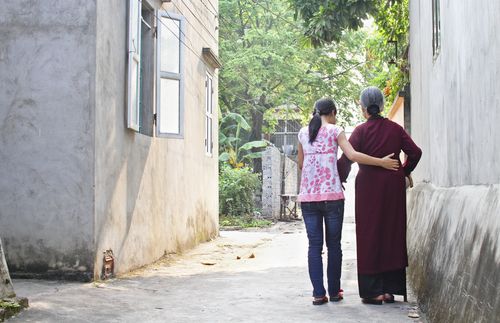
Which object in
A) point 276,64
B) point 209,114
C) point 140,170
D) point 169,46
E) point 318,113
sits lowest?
point 140,170

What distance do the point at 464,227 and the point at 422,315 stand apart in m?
1.18

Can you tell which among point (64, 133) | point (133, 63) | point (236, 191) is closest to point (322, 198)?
point (64, 133)

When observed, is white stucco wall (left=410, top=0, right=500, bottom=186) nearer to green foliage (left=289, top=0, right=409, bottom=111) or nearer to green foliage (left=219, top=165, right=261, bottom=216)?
green foliage (left=289, top=0, right=409, bottom=111)

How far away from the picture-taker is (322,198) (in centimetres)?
546

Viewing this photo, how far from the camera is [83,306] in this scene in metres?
5.24

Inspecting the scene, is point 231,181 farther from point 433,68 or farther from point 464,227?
point 464,227

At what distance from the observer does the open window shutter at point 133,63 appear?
24.7 feet

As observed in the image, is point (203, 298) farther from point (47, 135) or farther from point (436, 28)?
point (436, 28)

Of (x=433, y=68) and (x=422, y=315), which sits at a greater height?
(x=433, y=68)

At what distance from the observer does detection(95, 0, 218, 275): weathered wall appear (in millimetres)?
6793

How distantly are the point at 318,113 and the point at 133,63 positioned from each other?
2822mm

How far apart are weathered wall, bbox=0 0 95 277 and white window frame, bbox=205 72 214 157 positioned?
685 cm

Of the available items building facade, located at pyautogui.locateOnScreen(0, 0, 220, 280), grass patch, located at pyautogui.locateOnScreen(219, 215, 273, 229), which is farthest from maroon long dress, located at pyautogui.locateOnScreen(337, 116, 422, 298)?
grass patch, located at pyautogui.locateOnScreen(219, 215, 273, 229)

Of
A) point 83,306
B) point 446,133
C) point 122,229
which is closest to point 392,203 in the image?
point 446,133
